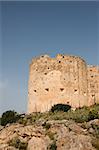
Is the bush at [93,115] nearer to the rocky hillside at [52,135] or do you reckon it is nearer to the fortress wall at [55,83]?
the rocky hillside at [52,135]

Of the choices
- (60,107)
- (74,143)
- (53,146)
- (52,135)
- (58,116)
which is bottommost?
(53,146)

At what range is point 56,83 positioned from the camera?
33.3 m

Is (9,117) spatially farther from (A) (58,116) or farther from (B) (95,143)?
(B) (95,143)

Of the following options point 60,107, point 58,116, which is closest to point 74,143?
point 58,116

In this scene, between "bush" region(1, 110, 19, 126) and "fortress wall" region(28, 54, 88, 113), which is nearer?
"bush" region(1, 110, 19, 126)

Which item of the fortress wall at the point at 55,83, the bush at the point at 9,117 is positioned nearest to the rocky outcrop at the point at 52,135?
the bush at the point at 9,117

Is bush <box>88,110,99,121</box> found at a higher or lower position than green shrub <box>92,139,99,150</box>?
higher

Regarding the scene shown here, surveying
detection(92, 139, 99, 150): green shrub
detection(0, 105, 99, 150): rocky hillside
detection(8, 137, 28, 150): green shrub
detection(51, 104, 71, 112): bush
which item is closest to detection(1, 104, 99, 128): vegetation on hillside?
detection(51, 104, 71, 112): bush

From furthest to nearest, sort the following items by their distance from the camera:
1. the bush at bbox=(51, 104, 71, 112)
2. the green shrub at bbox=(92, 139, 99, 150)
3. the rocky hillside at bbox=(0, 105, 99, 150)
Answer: the bush at bbox=(51, 104, 71, 112) < the rocky hillside at bbox=(0, 105, 99, 150) < the green shrub at bbox=(92, 139, 99, 150)

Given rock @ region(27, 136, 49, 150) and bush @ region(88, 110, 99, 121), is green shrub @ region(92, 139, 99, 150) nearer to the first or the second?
rock @ region(27, 136, 49, 150)

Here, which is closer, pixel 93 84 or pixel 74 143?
pixel 74 143

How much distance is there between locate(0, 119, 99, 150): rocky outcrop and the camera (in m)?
22.3

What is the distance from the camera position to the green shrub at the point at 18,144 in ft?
74.7

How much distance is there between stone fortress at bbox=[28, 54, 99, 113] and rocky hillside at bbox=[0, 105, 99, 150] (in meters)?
6.09
